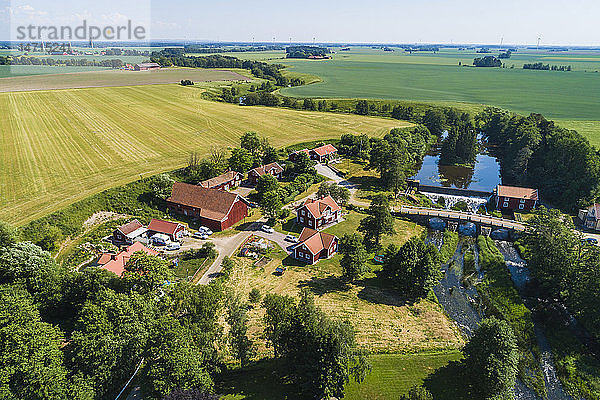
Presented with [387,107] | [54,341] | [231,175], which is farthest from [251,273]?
[387,107]

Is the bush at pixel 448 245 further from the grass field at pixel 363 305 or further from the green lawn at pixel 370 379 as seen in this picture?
the green lawn at pixel 370 379

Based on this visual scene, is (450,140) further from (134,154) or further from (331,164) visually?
(134,154)

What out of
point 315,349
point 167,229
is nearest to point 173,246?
point 167,229

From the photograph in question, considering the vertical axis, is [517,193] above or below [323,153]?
below

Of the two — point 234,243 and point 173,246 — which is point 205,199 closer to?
point 234,243

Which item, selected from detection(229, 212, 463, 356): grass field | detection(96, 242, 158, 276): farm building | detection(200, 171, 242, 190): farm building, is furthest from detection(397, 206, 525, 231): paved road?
detection(96, 242, 158, 276): farm building

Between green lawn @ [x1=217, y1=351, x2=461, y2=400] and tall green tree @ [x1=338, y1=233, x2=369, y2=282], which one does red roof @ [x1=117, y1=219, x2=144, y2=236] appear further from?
tall green tree @ [x1=338, y1=233, x2=369, y2=282]

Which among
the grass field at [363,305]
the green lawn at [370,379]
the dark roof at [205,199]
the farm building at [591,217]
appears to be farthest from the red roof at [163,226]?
the farm building at [591,217]

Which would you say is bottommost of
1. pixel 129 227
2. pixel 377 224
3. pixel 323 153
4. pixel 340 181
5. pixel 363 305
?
pixel 363 305
